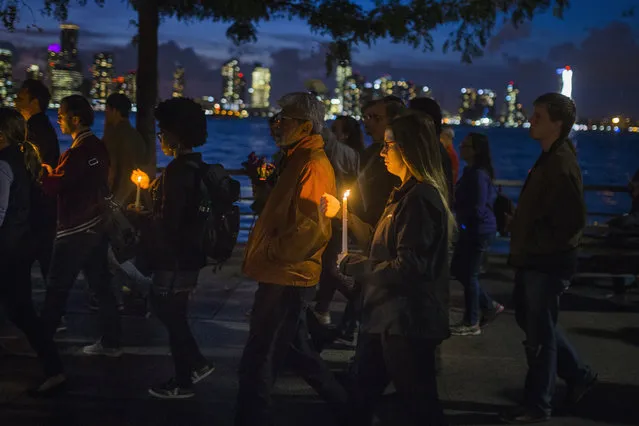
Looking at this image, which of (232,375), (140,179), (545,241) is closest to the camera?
(545,241)

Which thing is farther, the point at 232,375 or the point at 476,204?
the point at 476,204

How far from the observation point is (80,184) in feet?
18.2

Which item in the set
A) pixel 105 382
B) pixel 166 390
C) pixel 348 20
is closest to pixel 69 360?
pixel 105 382

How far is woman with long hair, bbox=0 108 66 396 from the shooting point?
16.6 feet

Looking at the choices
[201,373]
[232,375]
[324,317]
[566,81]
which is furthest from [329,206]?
[566,81]

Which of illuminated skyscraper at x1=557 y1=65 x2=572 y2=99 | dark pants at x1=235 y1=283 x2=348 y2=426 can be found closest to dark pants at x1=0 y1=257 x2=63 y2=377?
dark pants at x1=235 y1=283 x2=348 y2=426

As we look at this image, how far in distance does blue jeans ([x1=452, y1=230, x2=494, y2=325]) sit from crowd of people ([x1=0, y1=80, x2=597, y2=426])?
0.5 inches

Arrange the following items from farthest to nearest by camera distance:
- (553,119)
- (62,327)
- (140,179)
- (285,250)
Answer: (62,327)
(140,179)
(553,119)
(285,250)

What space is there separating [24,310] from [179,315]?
101 centimetres

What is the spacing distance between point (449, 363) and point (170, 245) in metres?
2.51

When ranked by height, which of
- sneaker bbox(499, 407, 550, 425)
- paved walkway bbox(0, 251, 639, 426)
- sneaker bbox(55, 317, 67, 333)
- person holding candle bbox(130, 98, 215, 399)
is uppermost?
person holding candle bbox(130, 98, 215, 399)

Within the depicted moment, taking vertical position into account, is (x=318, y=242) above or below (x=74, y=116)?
below

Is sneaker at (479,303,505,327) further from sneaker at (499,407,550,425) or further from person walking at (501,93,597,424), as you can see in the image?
sneaker at (499,407,550,425)

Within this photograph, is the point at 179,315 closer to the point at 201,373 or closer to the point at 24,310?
the point at 201,373
